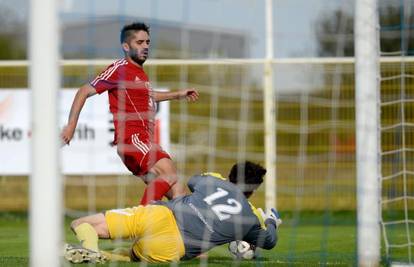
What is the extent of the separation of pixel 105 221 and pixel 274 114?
A: 6769mm

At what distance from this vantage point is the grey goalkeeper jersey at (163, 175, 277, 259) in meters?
7.11

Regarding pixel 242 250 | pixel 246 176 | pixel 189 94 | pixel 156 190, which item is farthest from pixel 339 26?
pixel 246 176

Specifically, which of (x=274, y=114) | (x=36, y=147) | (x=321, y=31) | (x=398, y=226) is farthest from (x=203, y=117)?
(x=36, y=147)

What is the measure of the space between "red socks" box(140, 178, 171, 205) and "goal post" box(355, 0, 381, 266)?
6.31 feet

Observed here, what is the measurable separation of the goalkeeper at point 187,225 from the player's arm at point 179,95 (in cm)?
121

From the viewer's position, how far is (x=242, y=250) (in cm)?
782

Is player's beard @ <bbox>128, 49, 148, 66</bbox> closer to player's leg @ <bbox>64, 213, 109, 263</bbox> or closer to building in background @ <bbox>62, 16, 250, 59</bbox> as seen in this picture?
player's leg @ <bbox>64, 213, 109, 263</bbox>

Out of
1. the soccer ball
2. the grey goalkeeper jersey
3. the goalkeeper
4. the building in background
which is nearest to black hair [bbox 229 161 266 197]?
the goalkeeper

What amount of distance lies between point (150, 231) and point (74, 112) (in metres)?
1.10

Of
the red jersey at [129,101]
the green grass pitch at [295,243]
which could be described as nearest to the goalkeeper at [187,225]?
the green grass pitch at [295,243]

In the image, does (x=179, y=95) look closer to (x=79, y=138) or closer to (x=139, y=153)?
(x=139, y=153)

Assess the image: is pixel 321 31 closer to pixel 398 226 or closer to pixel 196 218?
pixel 398 226

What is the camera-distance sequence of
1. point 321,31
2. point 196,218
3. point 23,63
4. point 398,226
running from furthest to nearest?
1. point 23,63
2. point 321,31
3. point 398,226
4. point 196,218

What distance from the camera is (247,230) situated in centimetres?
724
